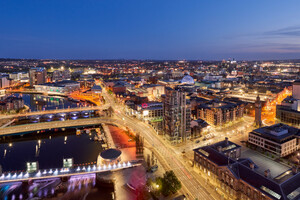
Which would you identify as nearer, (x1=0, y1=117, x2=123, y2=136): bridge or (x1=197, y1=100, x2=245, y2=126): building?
(x1=0, y1=117, x2=123, y2=136): bridge

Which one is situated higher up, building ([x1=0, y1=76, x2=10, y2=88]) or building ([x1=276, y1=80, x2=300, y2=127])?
building ([x1=0, y1=76, x2=10, y2=88])

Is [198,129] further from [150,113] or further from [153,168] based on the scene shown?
[153,168]

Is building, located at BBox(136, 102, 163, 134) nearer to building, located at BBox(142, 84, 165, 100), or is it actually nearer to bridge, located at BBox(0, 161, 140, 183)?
bridge, located at BBox(0, 161, 140, 183)

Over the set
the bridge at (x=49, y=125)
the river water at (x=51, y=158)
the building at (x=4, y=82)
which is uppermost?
the building at (x=4, y=82)

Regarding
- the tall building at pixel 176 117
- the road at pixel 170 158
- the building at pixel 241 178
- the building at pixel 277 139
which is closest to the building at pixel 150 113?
the road at pixel 170 158

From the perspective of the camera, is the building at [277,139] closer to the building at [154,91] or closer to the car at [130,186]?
the car at [130,186]

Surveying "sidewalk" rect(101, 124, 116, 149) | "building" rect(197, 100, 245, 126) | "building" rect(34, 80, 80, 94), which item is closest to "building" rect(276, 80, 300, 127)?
"building" rect(197, 100, 245, 126)

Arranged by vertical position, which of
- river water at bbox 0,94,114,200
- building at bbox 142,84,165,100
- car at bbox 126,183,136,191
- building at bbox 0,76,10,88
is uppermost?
building at bbox 0,76,10,88

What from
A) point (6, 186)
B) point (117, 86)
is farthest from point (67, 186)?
point (117, 86)
